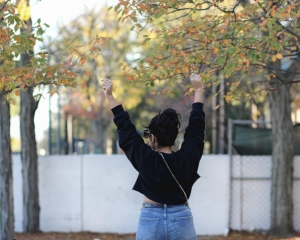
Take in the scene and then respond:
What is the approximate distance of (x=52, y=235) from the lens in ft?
32.1

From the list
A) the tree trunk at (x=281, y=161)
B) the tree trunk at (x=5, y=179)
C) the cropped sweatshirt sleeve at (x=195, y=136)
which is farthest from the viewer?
the tree trunk at (x=281, y=161)

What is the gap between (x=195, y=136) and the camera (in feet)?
11.7

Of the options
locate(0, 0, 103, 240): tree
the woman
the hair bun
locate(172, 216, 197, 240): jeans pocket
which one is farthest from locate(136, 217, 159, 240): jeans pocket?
locate(0, 0, 103, 240): tree

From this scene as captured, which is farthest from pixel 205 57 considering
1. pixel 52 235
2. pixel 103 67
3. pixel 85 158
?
pixel 103 67

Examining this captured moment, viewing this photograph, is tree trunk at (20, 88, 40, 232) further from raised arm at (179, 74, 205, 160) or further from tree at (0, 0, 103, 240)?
raised arm at (179, 74, 205, 160)

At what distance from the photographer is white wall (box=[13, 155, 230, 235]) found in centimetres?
998

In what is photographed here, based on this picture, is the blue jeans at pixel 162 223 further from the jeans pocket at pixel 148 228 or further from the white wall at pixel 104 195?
the white wall at pixel 104 195

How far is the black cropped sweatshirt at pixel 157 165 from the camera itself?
3.36m

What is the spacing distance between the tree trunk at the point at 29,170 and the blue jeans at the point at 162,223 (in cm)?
674

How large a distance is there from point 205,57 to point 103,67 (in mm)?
14598

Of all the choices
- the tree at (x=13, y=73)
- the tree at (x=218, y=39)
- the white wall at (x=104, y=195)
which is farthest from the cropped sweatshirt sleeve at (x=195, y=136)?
the white wall at (x=104, y=195)

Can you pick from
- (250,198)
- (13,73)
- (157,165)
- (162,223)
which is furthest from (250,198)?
(157,165)

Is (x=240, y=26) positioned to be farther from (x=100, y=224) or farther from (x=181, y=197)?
(x=100, y=224)

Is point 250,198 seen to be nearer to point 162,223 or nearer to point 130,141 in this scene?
point 162,223
